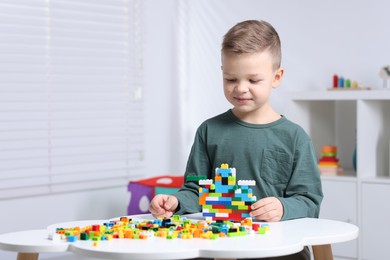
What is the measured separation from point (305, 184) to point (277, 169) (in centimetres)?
8

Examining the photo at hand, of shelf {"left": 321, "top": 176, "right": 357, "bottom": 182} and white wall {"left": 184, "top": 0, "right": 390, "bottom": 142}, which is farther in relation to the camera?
white wall {"left": 184, "top": 0, "right": 390, "bottom": 142}

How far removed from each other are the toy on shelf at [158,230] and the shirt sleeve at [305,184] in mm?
194

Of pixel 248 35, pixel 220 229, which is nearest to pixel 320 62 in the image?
pixel 248 35

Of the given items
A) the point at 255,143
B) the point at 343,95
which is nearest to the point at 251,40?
the point at 255,143

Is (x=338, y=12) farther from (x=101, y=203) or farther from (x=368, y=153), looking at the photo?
(x=101, y=203)

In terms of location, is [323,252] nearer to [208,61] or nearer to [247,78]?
[247,78]

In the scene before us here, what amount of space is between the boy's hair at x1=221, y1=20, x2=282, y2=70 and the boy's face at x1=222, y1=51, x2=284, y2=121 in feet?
0.04

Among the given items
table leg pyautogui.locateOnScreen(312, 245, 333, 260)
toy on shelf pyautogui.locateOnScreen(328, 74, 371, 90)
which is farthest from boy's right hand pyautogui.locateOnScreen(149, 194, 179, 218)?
toy on shelf pyautogui.locateOnScreen(328, 74, 371, 90)

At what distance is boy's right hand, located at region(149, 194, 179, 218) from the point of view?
1.65m

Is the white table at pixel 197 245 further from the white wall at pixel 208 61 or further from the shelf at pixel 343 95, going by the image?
the white wall at pixel 208 61

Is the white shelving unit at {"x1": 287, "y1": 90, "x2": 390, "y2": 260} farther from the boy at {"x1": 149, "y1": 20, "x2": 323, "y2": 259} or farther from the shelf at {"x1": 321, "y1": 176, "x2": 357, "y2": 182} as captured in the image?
the boy at {"x1": 149, "y1": 20, "x2": 323, "y2": 259}

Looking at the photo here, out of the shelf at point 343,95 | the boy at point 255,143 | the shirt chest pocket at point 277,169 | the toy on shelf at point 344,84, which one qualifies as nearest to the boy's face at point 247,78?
the boy at point 255,143

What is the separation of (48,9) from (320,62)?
123cm

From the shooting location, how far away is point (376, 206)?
279 cm
